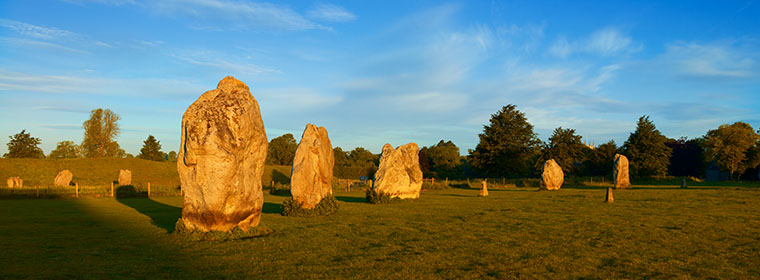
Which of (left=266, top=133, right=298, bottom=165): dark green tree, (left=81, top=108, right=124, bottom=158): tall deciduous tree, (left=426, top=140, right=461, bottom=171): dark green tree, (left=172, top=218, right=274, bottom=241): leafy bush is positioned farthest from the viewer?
(left=266, top=133, right=298, bottom=165): dark green tree

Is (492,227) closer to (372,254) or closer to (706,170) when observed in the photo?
(372,254)

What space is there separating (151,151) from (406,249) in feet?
248

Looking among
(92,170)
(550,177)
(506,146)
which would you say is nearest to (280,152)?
(92,170)

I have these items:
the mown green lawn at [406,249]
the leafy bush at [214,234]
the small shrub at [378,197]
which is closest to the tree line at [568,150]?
the small shrub at [378,197]

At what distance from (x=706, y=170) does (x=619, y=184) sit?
3615cm

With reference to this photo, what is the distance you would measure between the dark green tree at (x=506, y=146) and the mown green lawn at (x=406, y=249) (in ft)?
113

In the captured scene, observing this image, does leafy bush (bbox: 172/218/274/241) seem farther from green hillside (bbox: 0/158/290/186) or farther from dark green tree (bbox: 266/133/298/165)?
dark green tree (bbox: 266/133/298/165)

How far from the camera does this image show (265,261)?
832 centimetres

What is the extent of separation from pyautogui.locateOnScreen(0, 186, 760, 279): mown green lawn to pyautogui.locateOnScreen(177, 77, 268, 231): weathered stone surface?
86cm

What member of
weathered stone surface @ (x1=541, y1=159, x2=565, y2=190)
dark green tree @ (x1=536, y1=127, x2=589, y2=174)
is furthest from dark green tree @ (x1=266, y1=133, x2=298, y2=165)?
weathered stone surface @ (x1=541, y1=159, x2=565, y2=190)

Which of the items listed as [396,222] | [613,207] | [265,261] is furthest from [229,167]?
[613,207]

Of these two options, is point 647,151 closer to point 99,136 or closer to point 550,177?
point 550,177

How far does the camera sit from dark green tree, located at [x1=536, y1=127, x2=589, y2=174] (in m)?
48.2

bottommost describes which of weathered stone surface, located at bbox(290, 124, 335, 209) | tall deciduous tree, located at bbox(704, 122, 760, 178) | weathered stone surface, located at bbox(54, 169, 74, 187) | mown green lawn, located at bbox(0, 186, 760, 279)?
mown green lawn, located at bbox(0, 186, 760, 279)
